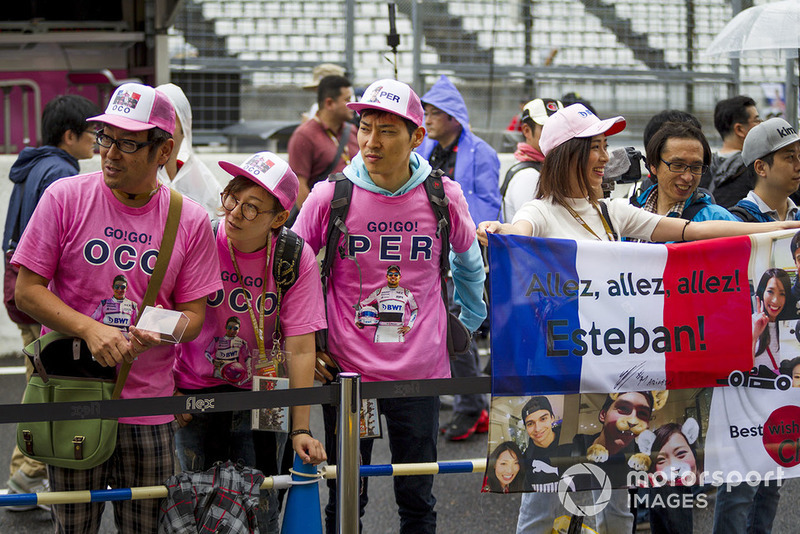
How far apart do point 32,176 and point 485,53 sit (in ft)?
18.9

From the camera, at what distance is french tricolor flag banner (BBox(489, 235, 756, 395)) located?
3314mm

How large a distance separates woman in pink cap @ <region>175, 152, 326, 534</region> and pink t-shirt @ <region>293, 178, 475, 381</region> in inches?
7.0

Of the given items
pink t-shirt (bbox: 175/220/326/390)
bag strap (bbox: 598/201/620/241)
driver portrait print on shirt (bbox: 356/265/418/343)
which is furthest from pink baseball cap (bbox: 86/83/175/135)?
bag strap (bbox: 598/201/620/241)

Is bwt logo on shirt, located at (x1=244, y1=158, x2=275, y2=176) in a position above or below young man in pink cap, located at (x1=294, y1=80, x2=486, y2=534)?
above

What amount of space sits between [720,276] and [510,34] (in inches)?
263

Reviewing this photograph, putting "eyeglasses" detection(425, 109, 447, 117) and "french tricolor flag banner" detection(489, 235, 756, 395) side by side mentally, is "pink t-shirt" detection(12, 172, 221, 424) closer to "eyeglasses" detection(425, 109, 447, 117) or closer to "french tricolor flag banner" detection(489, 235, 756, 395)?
"french tricolor flag banner" detection(489, 235, 756, 395)

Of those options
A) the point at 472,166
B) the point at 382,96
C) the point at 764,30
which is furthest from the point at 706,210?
the point at 764,30

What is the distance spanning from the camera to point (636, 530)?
4.67 metres

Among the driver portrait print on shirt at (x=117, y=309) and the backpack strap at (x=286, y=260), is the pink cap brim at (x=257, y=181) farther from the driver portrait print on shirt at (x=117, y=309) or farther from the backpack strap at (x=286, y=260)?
the driver portrait print on shirt at (x=117, y=309)

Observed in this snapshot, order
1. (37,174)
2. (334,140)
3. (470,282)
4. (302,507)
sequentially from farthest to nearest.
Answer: (334,140), (37,174), (470,282), (302,507)

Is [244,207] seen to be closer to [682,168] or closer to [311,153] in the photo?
[682,168]

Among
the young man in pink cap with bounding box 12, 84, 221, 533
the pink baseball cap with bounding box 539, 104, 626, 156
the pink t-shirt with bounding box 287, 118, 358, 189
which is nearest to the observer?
the young man in pink cap with bounding box 12, 84, 221, 533

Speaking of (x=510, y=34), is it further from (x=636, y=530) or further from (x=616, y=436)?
(x=616, y=436)

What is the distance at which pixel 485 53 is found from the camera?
9.55 m
